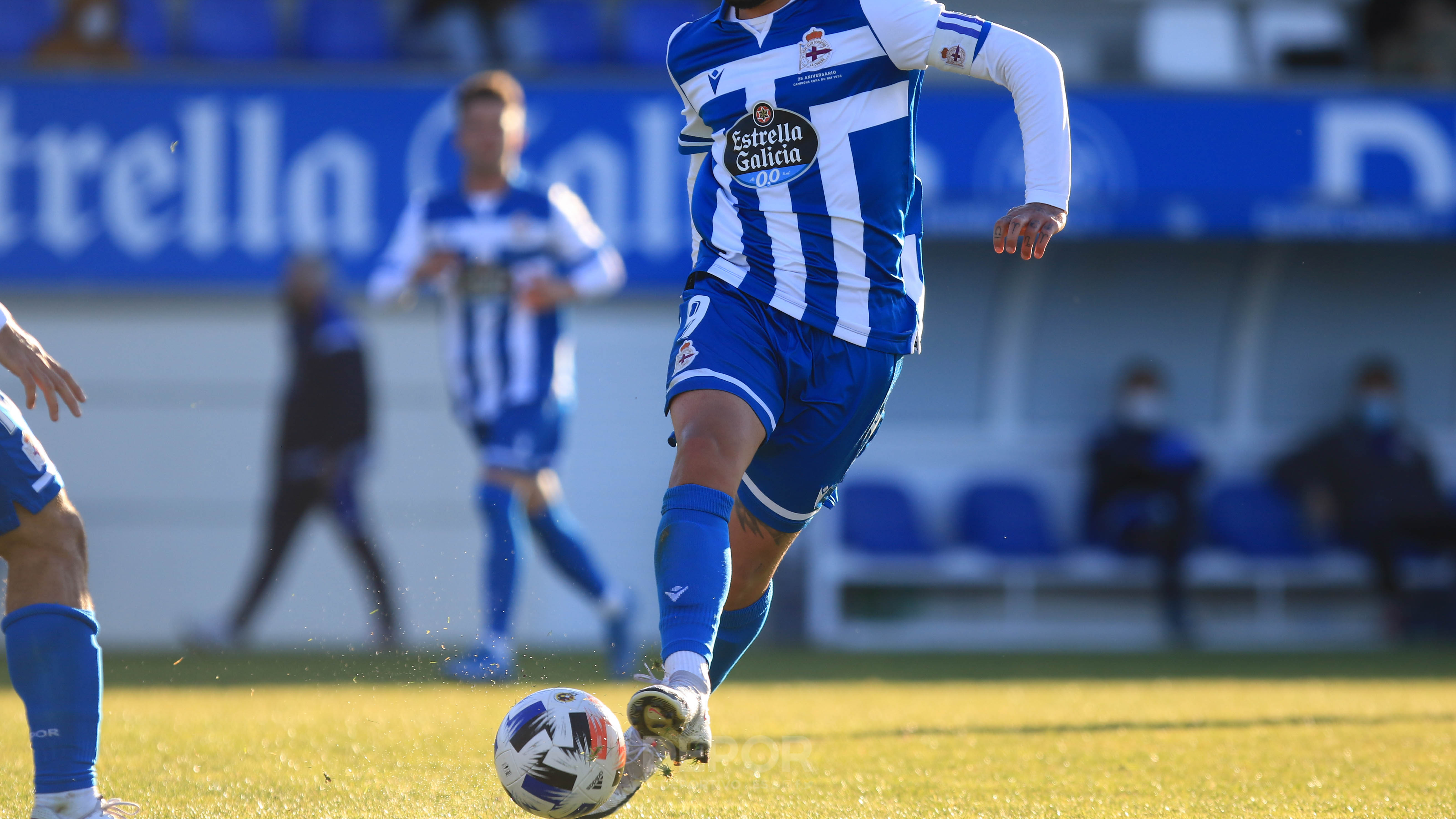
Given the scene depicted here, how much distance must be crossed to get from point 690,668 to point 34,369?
1374mm

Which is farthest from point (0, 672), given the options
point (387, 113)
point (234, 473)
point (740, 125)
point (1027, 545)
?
point (1027, 545)

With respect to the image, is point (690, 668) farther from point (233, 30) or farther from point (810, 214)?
point (233, 30)

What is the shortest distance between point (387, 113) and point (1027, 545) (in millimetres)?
5111

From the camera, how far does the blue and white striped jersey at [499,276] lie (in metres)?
6.72

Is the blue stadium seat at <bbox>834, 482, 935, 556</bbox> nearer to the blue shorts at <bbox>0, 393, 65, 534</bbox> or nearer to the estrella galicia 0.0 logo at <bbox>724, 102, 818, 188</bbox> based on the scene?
the estrella galicia 0.0 logo at <bbox>724, 102, 818, 188</bbox>

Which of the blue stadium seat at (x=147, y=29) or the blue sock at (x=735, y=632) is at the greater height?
the blue stadium seat at (x=147, y=29)

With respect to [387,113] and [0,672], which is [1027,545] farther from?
[0,672]

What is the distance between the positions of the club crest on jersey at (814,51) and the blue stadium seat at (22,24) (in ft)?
27.9

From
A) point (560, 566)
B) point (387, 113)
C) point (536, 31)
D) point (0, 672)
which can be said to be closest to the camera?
point (560, 566)

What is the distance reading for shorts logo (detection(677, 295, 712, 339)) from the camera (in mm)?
3371

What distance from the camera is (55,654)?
2.89 metres

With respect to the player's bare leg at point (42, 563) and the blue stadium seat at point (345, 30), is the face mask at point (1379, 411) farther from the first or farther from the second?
the player's bare leg at point (42, 563)

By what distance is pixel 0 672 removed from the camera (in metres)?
7.23

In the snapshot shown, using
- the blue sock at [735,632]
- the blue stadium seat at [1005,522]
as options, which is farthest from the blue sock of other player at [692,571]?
the blue stadium seat at [1005,522]
